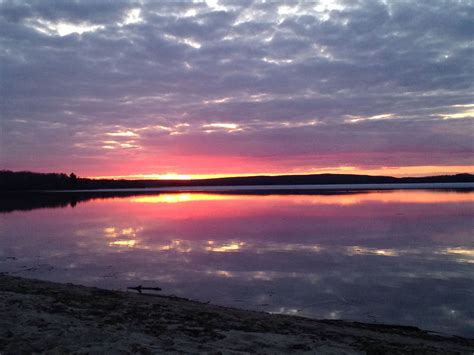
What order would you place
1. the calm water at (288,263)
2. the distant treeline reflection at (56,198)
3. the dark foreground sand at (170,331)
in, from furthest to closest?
the distant treeline reflection at (56,198)
the calm water at (288,263)
the dark foreground sand at (170,331)

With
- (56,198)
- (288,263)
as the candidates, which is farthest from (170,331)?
(56,198)

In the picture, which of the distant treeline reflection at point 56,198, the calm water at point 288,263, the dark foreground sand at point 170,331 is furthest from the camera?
the distant treeline reflection at point 56,198

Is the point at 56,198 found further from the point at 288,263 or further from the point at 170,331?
the point at 170,331

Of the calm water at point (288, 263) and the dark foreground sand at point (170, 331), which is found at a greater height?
the dark foreground sand at point (170, 331)

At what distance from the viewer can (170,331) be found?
24.4ft

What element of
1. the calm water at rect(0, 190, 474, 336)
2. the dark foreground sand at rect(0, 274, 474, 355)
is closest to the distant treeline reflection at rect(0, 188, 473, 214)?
the calm water at rect(0, 190, 474, 336)

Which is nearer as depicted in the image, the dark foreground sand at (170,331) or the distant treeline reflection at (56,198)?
the dark foreground sand at (170,331)

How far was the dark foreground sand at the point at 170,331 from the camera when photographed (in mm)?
6465

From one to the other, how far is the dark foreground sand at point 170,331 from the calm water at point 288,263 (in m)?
1.41

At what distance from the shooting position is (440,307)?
10.4m

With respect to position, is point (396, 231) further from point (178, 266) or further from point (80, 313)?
point (80, 313)

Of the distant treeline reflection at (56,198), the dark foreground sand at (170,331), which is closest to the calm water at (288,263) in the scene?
the dark foreground sand at (170,331)

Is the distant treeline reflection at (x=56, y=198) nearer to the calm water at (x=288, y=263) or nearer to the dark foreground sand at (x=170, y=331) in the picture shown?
the calm water at (x=288, y=263)

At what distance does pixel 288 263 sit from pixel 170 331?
27.5 ft
